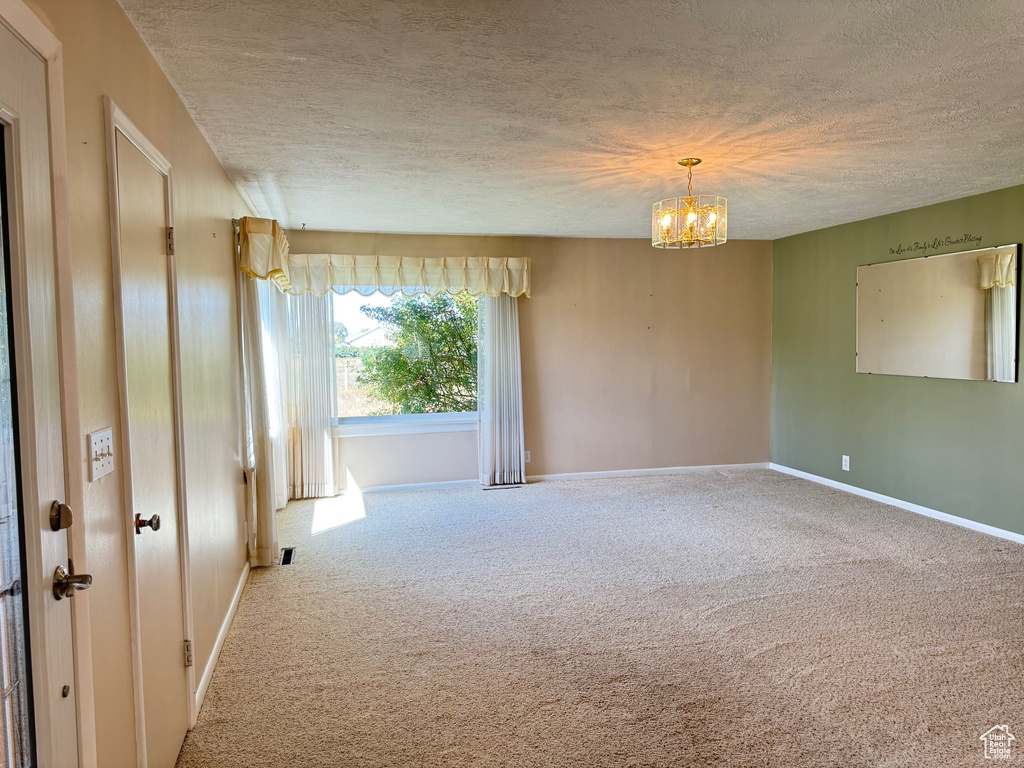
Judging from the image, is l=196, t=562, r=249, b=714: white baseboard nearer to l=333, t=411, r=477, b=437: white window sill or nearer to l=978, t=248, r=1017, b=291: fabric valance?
l=333, t=411, r=477, b=437: white window sill

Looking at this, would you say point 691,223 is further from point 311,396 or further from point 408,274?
point 311,396

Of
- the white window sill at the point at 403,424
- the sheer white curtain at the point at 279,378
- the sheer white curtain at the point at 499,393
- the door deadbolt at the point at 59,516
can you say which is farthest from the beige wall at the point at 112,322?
the sheer white curtain at the point at 499,393

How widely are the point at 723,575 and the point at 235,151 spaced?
347cm

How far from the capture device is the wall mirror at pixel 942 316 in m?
4.19

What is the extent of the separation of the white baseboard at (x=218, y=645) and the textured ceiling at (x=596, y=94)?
2.25m

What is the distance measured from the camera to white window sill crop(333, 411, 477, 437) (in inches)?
223

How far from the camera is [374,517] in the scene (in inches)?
192

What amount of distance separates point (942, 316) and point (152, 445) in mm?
5042

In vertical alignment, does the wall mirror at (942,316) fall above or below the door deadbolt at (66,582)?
above

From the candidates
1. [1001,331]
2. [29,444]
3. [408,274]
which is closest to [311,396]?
[408,274]

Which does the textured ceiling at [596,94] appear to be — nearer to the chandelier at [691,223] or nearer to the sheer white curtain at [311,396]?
the chandelier at [691,223]

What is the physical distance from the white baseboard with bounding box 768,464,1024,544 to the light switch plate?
5.07 meters

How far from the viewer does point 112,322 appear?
1.58 m

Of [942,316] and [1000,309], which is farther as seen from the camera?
[942,316]
